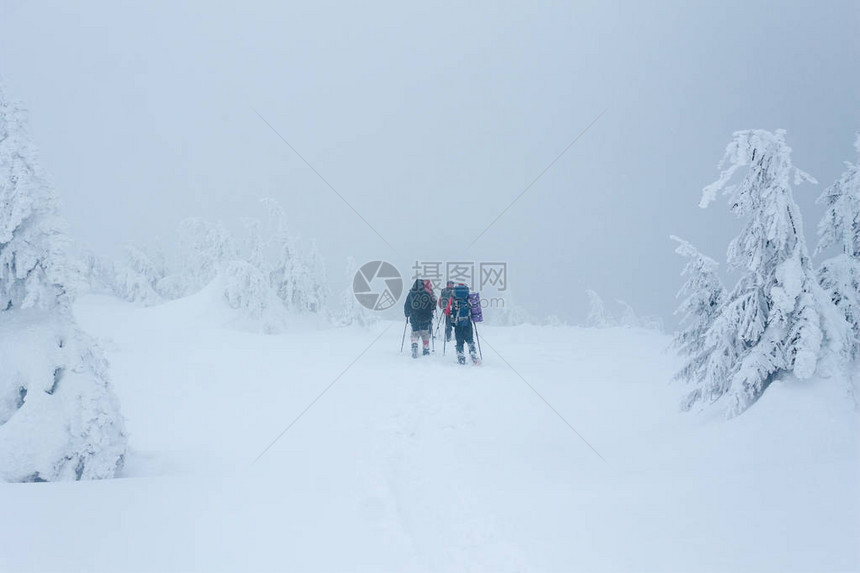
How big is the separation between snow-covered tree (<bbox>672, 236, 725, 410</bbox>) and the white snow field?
728 millimetres

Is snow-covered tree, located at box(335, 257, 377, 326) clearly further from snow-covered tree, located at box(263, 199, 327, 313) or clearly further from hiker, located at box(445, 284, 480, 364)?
hiker, located at box(445, 284, 480, 364)

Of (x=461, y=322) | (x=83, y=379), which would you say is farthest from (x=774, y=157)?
(x=83, y=379)

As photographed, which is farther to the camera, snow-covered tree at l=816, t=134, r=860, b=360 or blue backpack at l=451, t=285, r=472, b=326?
blue backpack at l=451, t=285, r=472, b=326

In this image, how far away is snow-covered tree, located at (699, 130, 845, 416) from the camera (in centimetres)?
616

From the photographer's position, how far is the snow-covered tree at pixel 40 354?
19.1ft

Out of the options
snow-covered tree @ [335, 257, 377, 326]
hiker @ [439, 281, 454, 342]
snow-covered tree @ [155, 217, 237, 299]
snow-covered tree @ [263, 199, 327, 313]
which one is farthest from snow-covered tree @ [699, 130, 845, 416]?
snow-covered tree @ [155, 217, 237, 299]

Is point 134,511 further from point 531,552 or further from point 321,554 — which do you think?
point 531,552

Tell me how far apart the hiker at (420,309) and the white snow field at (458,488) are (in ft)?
12.8

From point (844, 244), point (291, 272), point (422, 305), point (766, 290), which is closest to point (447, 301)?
→ point (422, 305)

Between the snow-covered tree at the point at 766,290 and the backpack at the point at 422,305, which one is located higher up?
the snow-covered tree at the point at 766,290

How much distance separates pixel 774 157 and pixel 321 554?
24.4 feet

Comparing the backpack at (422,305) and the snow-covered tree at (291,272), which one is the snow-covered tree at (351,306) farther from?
the backpack at (422,305)

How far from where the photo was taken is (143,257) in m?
37.7

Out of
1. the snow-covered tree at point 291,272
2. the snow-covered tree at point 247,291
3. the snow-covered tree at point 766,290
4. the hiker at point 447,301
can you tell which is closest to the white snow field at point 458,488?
the snow-covered tree at point 766,290
